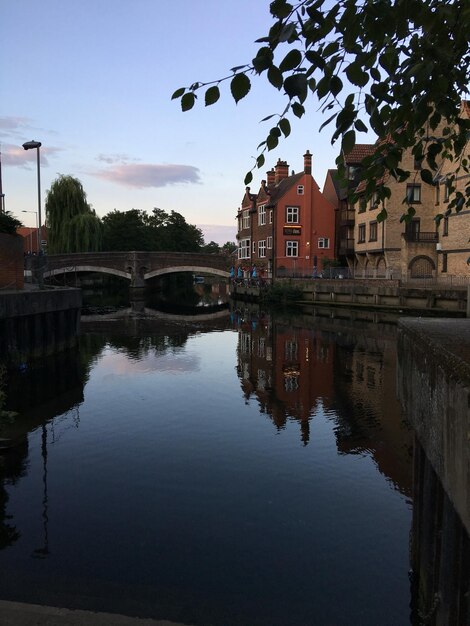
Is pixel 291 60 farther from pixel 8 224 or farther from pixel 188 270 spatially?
pixel 188 270

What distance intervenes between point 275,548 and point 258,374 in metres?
Result: 12.6

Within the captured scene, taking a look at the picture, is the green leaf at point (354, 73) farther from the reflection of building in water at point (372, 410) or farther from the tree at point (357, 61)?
the reflection of building in water at point (372, 410)

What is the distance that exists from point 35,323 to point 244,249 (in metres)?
49.8

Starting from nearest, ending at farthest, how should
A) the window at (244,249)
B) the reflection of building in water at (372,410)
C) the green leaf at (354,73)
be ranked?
the green leaf at (354,73), the reflection of building in water at (372,410), the window at (244,249)

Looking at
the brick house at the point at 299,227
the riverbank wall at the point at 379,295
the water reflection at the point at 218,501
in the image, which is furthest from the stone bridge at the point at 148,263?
the water reflection at the point at 218,501

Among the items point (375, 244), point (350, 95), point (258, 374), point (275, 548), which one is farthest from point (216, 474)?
point (375, 244)

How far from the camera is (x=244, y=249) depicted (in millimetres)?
69750

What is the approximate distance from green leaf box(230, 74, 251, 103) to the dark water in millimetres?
5700

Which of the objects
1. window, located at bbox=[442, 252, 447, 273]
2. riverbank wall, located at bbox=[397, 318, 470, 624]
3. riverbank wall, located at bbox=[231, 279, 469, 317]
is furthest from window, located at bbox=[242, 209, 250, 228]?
riverbank wall, located at bbox=[397, 318, 470, 624]

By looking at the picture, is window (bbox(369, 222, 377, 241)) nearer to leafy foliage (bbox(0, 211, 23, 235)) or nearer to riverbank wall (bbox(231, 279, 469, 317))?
riverbank wall (bbox(231, 279, 469, 317))

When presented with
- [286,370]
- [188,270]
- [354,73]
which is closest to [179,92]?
[354,73]

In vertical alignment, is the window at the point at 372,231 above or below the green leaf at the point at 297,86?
above

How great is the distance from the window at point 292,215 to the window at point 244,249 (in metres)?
10.9

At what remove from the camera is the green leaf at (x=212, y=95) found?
3.09 metres
